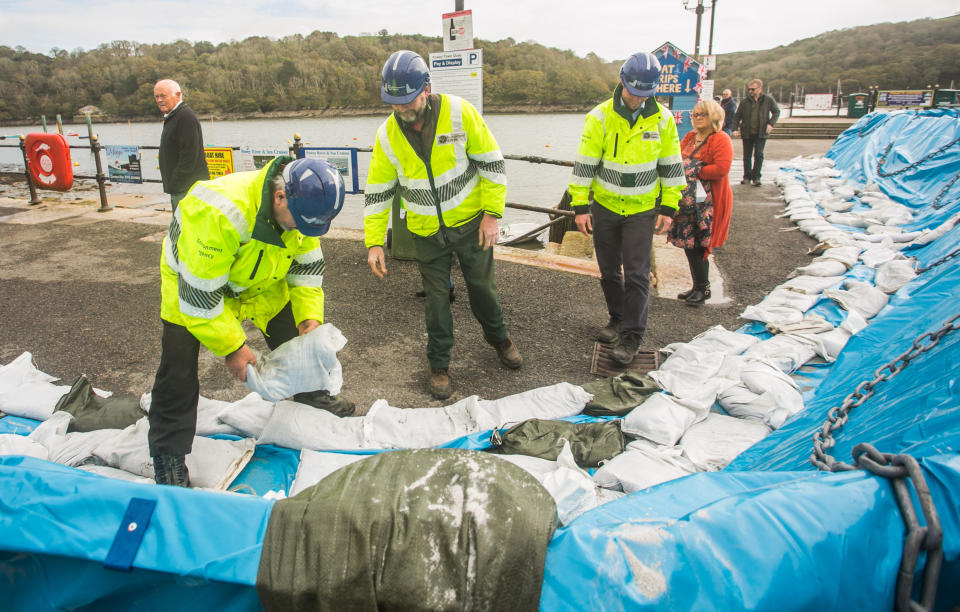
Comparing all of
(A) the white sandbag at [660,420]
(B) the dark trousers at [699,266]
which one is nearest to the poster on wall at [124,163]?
(B) the dark trousers at [699,266]

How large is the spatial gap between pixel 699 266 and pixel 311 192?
3769 millimetres

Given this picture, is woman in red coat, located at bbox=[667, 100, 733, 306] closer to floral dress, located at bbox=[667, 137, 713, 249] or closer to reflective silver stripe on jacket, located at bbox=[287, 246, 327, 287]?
floral dress, located at bbox=[667, 137, 713, 249]

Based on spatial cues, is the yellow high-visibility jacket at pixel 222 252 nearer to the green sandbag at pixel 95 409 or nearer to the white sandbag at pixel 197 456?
the white sandbag at pixel 197 456

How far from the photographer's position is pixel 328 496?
1.42 meters

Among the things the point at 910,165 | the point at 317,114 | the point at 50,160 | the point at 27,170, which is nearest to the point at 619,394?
the point at 910,165

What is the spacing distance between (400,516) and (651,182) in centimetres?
305

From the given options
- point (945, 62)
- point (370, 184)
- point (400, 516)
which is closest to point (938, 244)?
point (370, 184)

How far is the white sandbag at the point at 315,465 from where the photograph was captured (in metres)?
2.51

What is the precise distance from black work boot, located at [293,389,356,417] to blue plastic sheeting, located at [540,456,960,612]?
6.78 feet

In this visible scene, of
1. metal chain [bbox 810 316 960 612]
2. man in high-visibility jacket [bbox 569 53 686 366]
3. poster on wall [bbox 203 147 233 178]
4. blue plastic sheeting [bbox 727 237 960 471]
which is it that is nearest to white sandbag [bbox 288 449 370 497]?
blue plastic sheeting [bbox 727 237 960 471]

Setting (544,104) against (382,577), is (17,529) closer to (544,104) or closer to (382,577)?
(382,577)

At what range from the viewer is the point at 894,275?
175 inches

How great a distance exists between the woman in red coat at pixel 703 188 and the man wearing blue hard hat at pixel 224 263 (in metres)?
3.28

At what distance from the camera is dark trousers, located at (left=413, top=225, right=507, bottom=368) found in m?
3.51
